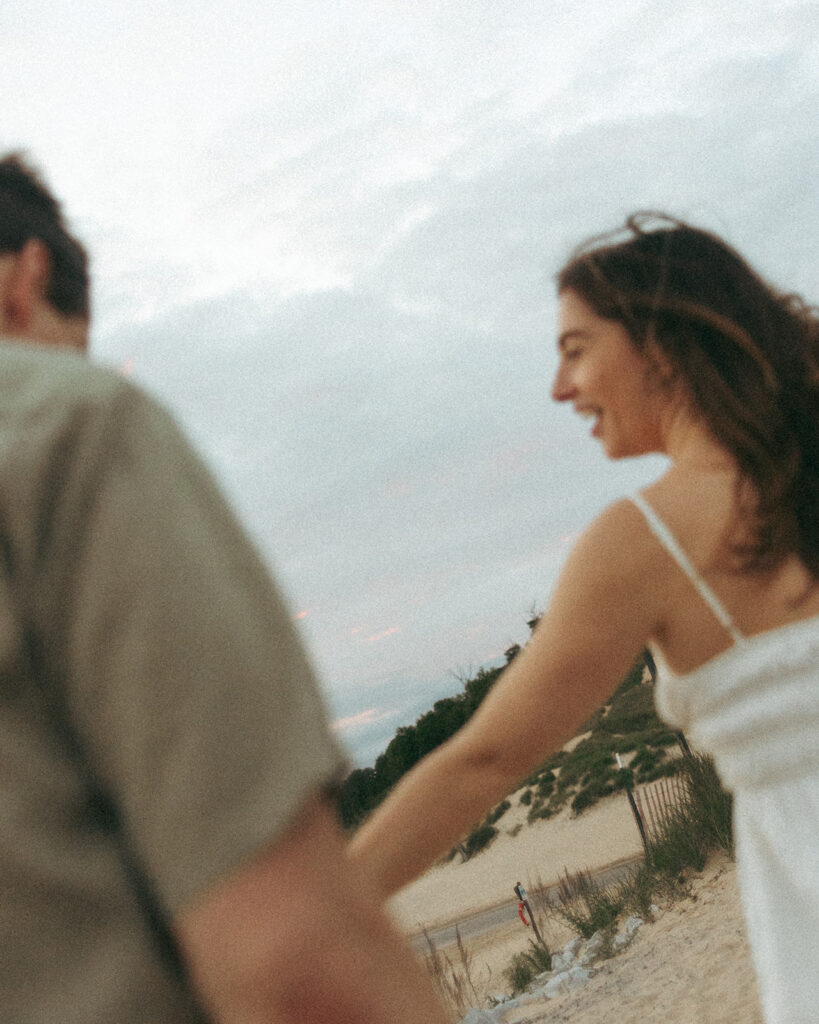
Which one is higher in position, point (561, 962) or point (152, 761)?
point (152, 761)

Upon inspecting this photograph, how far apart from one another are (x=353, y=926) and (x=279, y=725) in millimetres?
140

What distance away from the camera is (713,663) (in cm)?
162

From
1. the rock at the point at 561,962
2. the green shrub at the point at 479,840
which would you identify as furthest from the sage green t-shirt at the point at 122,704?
the green shrub at the point at 479,840

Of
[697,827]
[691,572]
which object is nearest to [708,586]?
[691,572]

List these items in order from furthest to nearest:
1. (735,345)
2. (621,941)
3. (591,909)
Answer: (591,909)
(621,941)
(735,345)

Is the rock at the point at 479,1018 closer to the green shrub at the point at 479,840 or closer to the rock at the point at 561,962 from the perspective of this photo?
Result: the rock at the point at 561,962

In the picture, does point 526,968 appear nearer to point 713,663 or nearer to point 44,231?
point 713,663

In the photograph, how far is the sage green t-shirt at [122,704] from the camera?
640mm

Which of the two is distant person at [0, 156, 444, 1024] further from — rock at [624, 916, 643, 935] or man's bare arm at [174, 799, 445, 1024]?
rock at [624, 916, 643, 935]

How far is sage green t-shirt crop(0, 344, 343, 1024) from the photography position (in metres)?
0.64

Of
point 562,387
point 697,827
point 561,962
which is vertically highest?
point 562,387

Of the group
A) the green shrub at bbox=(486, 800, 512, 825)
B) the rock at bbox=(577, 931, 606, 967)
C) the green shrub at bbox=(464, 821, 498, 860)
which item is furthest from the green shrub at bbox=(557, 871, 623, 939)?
the green shrub at bbox=(486, 800, 512, 825)

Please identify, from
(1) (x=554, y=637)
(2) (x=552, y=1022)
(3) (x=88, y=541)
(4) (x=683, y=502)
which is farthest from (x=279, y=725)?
(2) (x=552, y=1022)

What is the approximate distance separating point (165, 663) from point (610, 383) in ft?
4.59
